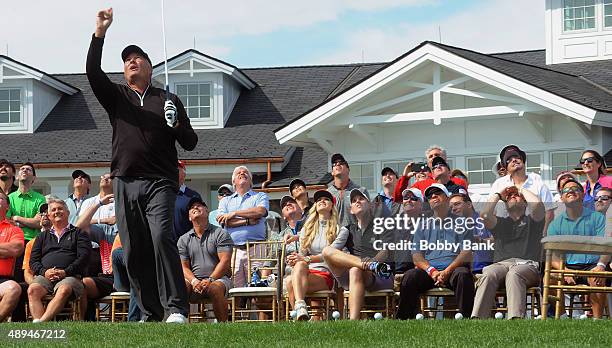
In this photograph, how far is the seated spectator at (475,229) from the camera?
42.2 feet

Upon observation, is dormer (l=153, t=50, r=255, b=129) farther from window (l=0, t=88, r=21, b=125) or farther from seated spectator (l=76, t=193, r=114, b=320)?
seated spectator (l=76, t=193, r=114, b=320)

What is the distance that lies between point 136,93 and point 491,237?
397cm

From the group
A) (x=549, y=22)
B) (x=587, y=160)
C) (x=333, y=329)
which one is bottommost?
(x=333, y=329)

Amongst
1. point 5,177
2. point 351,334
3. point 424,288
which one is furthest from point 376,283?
point 5,177

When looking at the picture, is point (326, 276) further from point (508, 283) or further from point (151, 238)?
point (151, 238)

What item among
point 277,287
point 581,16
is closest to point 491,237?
point 277,287

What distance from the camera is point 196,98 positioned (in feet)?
97.9

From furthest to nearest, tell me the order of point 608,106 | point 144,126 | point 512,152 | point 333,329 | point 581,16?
point 581,16
point 608,106
point 512,152
point 144,126
point 333,329

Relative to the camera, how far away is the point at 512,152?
1400 centimetres

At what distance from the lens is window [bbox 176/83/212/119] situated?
97.6ft

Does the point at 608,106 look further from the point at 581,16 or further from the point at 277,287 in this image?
the point at 277,287

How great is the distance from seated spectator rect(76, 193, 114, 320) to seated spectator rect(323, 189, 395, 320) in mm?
2773

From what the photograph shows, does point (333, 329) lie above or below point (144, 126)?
below

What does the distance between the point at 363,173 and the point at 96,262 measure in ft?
36.3
